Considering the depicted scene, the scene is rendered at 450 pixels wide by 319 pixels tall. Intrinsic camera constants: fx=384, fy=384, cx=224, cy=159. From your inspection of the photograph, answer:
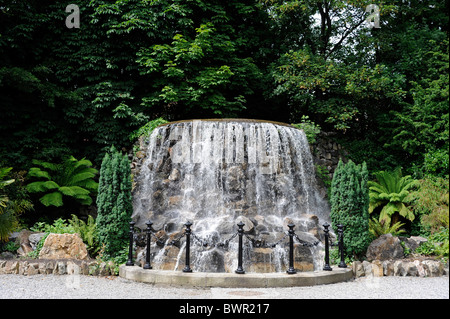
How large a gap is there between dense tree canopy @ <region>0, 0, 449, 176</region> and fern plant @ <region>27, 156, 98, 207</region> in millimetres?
489

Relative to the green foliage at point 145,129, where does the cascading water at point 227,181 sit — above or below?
below

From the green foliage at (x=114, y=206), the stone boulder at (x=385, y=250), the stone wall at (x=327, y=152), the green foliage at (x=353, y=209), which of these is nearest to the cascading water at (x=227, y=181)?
the green foliage at (x=353, y=209)

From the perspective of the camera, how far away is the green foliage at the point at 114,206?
8516mm

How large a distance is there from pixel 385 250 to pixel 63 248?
7.33m

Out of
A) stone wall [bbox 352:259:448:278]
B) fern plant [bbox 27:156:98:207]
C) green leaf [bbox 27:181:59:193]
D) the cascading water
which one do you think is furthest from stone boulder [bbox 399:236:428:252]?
green leaf [bbox 27:181:59:193]

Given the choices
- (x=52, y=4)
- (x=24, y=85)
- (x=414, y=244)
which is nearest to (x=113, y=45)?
(x=52, y=4)

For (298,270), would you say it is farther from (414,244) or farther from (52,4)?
(52,4)

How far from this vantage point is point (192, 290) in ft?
21.9

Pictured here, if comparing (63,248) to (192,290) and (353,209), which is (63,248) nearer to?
(192,290)

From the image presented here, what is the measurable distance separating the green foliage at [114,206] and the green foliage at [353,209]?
15.7 ft

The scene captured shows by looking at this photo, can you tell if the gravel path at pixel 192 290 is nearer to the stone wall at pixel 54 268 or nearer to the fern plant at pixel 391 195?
the stone wall at pixel 54 268

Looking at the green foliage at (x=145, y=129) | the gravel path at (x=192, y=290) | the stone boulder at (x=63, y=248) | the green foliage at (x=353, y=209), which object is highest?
the green foliage at (x=145, y=129)

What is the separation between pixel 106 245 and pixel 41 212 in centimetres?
529

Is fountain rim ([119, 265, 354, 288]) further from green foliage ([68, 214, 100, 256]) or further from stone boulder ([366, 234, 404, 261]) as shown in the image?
green foliage ([68, 214, 100, 256])
